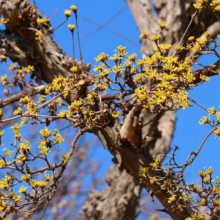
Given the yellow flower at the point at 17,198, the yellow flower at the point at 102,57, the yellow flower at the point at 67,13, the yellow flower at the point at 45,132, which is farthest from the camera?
the yellow flower at the point at 67,13

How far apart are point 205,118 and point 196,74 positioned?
2.10ft

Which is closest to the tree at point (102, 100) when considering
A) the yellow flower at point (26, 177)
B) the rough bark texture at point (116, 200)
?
the yellow flower at point (26, 177)

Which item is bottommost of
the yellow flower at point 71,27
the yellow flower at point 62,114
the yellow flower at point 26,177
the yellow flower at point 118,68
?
the yellow flower at point 26,177

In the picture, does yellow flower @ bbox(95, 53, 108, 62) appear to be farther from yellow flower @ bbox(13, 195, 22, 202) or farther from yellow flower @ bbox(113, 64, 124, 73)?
yellow flower @ bbox(13, 195, 22, 202)

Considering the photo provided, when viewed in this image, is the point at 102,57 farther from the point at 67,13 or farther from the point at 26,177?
the point at 26,177

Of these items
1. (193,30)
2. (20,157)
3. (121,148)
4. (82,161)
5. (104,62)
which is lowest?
(20,157)

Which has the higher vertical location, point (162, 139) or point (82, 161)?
point (82, 161)

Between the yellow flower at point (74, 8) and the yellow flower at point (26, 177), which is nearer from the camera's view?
the yellow flower at point (26, 177)

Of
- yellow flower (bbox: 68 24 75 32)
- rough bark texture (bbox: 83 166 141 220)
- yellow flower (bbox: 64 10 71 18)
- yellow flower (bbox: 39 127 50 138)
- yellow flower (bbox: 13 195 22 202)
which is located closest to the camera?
yellow flower (bbox: 13 195 22 202)

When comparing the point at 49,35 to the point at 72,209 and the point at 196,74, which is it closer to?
the point at 196,74

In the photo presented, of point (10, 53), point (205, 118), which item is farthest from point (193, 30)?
point (205, 118)

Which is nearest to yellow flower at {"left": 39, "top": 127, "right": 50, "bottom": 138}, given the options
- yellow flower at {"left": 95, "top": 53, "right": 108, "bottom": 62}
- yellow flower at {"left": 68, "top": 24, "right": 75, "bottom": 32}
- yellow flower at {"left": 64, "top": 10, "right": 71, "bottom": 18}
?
yellow flower at {"left": 95, "top": 53, "right": 108, "bottom": 62}

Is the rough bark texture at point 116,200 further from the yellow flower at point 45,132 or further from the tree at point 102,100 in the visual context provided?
the yellow flower at point 45,132

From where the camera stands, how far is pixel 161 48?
7.23 ft
